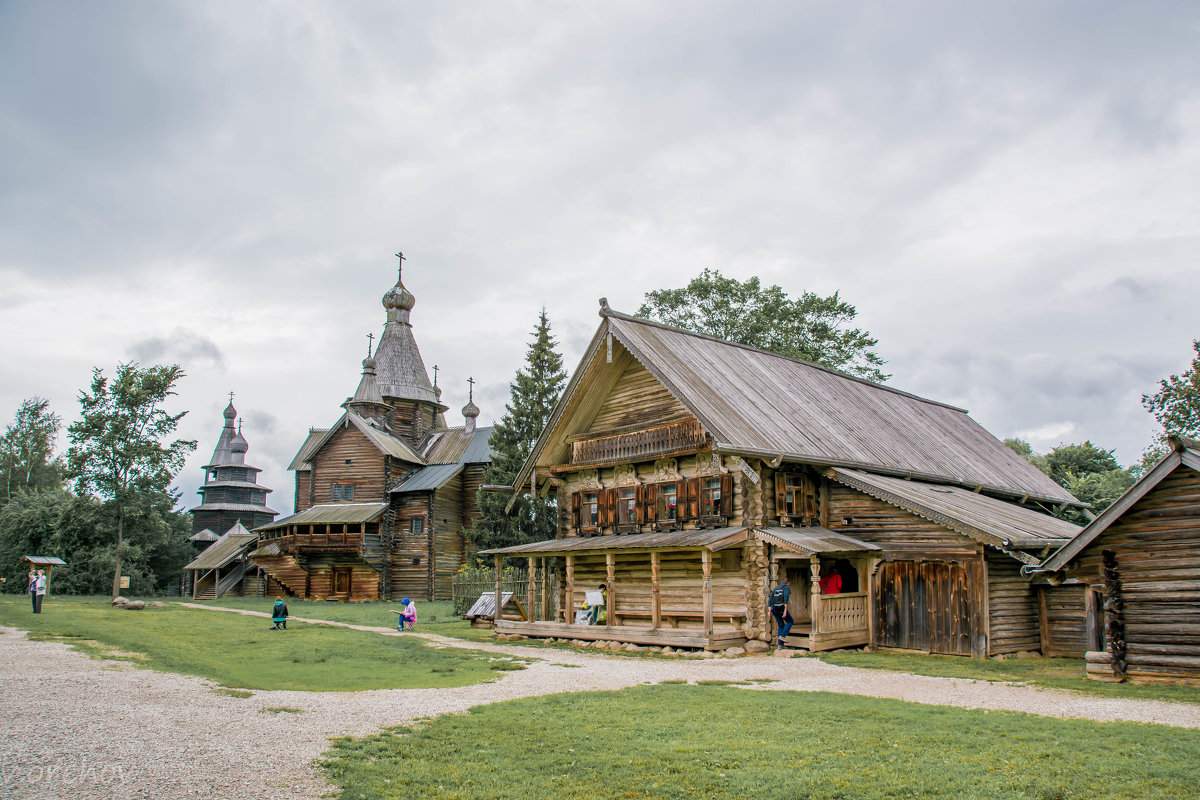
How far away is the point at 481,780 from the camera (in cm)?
850

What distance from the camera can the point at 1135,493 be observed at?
48.1 ft

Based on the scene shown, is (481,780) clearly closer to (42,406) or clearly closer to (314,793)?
(314,793)

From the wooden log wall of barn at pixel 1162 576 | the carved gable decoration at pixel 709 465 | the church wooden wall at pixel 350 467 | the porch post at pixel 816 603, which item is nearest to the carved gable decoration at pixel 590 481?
the carved gable decoration at pixel 709 465

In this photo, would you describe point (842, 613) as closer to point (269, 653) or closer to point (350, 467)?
point (269, 653)

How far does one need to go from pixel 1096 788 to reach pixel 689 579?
56.9 ft

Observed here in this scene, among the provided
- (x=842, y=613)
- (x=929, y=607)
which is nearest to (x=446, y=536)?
(x=842, y=613)

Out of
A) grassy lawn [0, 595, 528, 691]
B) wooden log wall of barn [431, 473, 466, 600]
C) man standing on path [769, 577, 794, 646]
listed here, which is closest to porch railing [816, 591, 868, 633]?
man standing on path [769, 577, 794, 646]

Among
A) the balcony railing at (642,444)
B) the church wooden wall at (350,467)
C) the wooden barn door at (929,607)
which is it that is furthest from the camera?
the church wooden wall at (350,467)

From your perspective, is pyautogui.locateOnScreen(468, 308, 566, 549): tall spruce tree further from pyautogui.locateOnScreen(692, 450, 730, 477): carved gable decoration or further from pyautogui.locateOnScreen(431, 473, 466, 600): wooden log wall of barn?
pyautogui.locateOnScreen(692, 450, 730, 477): carved gable decoration

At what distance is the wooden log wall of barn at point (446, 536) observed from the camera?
50.0 meters

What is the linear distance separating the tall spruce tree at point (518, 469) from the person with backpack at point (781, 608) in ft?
69.7

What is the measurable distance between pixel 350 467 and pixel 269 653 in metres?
→ 33.0

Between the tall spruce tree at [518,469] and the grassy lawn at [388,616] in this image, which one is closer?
the grassy lawn at [388,616]

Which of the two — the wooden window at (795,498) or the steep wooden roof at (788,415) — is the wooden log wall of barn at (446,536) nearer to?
the steep wooden roof at (788,415)
